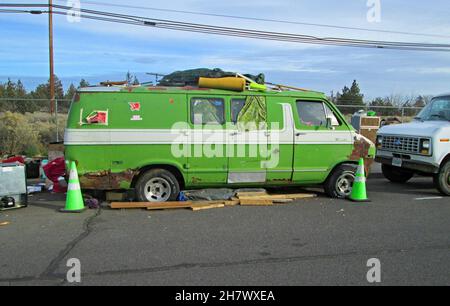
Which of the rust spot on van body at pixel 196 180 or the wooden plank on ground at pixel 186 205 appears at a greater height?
the rust spot on van body at pixel 196 180

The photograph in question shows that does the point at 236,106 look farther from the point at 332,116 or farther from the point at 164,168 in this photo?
the point at 332,116

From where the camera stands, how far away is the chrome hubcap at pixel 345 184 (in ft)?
28.7

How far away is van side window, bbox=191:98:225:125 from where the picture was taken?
789 centimetres

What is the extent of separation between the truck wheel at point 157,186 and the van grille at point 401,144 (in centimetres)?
544


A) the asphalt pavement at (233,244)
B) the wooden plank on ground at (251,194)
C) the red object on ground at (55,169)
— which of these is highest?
the red object on ground at (55,169)

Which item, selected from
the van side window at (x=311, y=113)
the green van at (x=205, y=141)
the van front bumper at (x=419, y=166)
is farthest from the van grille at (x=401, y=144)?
the van side window at (x=311, y=113)

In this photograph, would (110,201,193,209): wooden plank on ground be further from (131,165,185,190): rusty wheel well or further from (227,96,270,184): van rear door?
Answer: (227,96,270,184): van rear door

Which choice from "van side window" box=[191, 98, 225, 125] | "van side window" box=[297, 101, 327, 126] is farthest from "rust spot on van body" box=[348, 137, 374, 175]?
"van side window" box=[191, 98, 225, 125]

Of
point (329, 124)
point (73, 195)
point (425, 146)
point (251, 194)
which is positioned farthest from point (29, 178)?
point (425, 146)

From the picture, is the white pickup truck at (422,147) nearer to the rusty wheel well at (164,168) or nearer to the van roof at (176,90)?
the van roof at (176,90)

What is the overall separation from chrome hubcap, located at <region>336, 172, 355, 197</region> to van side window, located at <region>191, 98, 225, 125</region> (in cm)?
276

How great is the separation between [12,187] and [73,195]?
120 cm

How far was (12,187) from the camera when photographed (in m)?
7.61
